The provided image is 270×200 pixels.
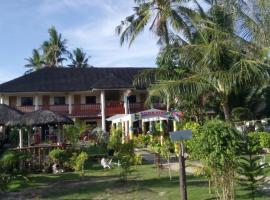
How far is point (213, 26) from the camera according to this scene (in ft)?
66.0

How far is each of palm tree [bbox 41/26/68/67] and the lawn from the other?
147 ft

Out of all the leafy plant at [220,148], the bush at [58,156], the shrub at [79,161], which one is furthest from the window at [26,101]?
the leafy plant at [220,148]

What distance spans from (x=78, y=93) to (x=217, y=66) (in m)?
24.2

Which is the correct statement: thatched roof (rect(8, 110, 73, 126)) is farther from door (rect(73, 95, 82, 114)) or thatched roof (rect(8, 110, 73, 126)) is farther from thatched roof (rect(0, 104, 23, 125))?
door (rect(73, 95, 82, 114))

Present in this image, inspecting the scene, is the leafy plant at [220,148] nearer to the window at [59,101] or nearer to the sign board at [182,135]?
the sign board at [182,135]

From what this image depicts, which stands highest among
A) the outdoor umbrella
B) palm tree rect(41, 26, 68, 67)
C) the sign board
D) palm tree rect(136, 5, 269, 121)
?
palm tree rect(41, 26, 68, 67)

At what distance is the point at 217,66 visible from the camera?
63.2 feet

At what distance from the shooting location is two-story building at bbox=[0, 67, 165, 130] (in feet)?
130

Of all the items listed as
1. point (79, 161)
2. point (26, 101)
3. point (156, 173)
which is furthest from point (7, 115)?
point (26, 101)

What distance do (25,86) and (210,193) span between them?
31.3 m

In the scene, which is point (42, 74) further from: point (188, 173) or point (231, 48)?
point (188, 173)

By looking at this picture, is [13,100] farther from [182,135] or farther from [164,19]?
[182,135]

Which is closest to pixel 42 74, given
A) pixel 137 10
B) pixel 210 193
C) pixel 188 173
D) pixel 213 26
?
pixel 137 10

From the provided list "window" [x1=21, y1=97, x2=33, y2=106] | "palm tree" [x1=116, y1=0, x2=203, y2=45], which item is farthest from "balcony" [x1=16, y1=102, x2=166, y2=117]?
"palm tree" [x1=116, y1=0, x2=203, y2=45]
